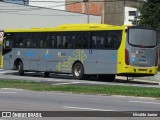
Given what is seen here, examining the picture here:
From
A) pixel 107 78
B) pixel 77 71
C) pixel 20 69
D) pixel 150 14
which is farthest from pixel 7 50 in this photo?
pixel 150 14

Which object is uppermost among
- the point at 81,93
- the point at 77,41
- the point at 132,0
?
the point at 132,0

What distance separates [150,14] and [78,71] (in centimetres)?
1231

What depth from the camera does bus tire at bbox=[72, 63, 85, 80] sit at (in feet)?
105

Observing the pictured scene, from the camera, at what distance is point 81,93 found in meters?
22.3

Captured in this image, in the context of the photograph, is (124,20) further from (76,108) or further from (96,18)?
(76,108)

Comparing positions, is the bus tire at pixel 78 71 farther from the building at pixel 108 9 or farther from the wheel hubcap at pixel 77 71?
the building at pixel 108 9

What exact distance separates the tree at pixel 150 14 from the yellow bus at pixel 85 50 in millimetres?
10669

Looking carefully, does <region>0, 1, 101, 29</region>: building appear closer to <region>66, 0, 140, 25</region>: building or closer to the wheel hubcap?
<region>66, 0, 140, 25</region>: building

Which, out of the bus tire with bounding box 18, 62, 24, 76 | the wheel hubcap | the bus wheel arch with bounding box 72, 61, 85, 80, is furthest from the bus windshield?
the bus tire with bounding box 18, 62, 24, 76

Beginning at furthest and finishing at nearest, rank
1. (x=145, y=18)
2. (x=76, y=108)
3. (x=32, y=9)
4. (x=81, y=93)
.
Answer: (x=32, y=9) < (x=145, y=18) < (x=81, y=93) < (x=76, y=108)

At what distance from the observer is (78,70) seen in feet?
106

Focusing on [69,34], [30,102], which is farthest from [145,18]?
[30,102]

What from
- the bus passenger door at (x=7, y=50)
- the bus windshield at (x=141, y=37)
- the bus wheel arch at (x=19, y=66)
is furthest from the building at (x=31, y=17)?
the bus windshield at (x=141, y=37)

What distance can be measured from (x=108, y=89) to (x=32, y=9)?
46791 millimetres
